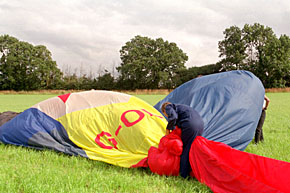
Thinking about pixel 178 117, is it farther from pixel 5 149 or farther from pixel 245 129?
pixel 5 149

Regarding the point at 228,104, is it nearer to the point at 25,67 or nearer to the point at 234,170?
the point at 234,170

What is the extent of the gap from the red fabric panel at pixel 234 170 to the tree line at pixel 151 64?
36413mm

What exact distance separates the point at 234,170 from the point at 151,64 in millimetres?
39364

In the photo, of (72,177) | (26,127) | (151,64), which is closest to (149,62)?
(151,64)

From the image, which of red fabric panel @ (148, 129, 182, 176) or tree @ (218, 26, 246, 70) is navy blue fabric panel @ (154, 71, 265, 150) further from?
tree @ (218, 26, 246, 70)

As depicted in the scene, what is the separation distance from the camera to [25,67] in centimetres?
4238

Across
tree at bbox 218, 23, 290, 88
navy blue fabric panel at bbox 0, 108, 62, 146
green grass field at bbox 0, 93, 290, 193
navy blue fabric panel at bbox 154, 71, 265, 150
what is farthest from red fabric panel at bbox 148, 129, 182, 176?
tree at bbox 218, 23, 290, 88

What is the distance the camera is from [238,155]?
260 centimetres

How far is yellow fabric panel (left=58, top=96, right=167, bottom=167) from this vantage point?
3527 mm

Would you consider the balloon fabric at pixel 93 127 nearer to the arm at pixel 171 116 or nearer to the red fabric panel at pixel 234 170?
the arm at pixel 171 116

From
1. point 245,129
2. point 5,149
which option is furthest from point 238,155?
point 5,149

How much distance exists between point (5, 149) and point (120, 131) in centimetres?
197

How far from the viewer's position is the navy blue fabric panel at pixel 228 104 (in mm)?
3889

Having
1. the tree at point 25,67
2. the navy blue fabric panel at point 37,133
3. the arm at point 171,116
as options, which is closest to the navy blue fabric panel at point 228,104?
the arm at point 171,116
